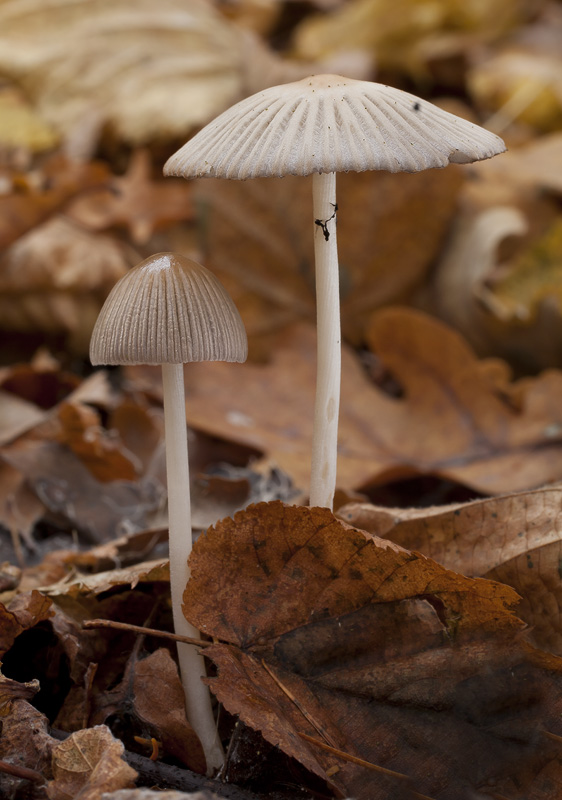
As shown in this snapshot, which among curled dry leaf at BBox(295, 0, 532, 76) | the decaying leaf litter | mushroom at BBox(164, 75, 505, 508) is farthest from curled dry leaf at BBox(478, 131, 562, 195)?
mushroom at BBox(164, 75, 505, 508)

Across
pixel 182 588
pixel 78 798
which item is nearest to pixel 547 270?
pixel 182 588

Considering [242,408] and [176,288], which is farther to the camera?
[242,408]

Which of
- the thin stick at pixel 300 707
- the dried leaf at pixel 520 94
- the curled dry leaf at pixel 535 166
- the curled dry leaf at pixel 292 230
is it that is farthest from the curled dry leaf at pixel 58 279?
the dried leaf at pixel 520 94

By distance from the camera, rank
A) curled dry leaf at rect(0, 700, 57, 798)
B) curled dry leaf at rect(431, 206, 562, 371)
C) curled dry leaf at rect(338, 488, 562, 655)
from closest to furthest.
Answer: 1. curled dry leaf at rect(0, 700, 57, 798)
2. curled dry leaf at rect(338, 488, 562, 655)
3. curled dry leaf at rect(431, 206, 562, 371)

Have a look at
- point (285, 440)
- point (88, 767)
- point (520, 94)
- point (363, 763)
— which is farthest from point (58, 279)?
point (520, 94)

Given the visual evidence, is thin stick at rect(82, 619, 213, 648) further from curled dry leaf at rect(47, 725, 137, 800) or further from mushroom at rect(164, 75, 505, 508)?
mushroom at rect(164, 75, 505, 508)

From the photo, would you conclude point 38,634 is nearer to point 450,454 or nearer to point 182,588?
point 182,588

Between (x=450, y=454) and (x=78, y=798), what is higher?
(x=450, y=454)

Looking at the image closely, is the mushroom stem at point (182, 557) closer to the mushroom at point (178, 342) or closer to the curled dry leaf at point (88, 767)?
the mushroom at point (178, 342)
